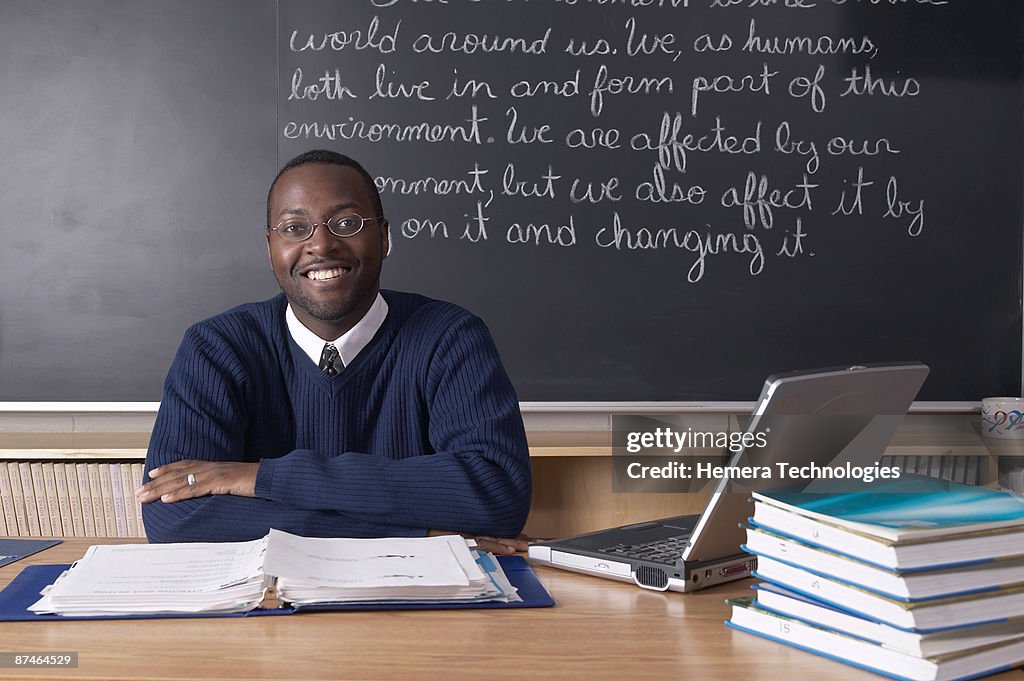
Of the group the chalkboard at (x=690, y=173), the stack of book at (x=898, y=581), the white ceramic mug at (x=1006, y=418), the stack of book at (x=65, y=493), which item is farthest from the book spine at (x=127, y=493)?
the white ceramic mug at (x=1006, y=418)

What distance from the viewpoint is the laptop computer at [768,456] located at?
107 centimetres

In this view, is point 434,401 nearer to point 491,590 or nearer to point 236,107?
point 491,590

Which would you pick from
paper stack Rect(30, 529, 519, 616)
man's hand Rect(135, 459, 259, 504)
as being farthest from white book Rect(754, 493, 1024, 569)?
man's hand Rect(135, 459, 259, 504)

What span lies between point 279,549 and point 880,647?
68 centimetres

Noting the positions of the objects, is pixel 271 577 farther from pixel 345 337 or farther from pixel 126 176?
pixel 126 176

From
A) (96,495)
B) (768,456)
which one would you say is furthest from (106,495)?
(768,456)

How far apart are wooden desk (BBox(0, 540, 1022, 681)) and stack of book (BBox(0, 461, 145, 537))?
1743mm

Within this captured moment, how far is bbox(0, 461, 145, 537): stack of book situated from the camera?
2701mm

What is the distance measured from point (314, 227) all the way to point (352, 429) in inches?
15.6

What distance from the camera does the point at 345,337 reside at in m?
1.91

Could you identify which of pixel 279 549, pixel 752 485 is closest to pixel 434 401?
pixel 279 549

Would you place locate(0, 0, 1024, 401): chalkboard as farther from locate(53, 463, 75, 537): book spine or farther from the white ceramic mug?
locate(53, 463, 75, 537): book spine

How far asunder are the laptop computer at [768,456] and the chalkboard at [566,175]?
154 cm

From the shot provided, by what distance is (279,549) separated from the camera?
1195 mm
